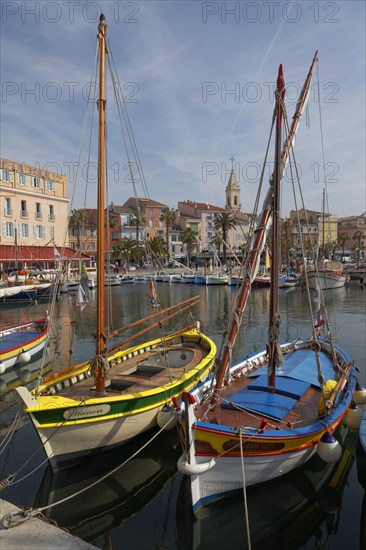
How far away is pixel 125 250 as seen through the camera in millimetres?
85375

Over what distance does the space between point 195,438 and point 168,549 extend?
6.98ft

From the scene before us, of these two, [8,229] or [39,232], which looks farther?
[39,232]

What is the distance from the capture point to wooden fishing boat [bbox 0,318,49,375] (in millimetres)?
18984

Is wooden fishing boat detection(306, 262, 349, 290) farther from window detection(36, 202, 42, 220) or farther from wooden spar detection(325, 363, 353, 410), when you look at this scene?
wooden spar detection(325, 363, 353, 410)

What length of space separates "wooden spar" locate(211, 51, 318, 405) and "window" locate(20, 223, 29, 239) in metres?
56.4

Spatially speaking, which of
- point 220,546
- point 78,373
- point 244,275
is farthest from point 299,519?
point 78,373

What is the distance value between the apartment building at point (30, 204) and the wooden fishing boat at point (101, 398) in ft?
150

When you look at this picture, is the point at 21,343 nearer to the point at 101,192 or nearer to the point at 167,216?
the point at 101,192

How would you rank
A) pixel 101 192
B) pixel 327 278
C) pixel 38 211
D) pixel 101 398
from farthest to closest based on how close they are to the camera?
pixel 38 211
pixel 327 278
pixel 101 192
pixel 101 398

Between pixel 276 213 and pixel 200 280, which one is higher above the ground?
pixel 276 213

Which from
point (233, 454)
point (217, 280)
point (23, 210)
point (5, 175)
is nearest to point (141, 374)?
point (233, 454)

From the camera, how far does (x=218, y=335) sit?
93.9 ft

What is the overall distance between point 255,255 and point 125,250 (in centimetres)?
7631

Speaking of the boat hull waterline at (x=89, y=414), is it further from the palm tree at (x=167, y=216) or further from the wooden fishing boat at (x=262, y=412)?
the palm tree at (x=167, y=216)
